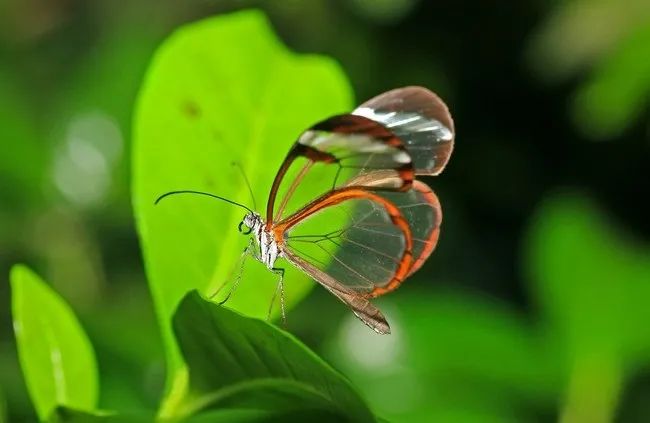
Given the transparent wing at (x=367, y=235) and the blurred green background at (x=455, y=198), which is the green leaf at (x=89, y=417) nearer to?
the transparent wing at (x=367, y=235)

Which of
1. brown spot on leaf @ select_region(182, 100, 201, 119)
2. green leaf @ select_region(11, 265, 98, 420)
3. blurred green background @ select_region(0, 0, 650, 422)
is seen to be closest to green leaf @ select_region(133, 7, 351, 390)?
brown spot on leaf @ select_region(182, 100, 201, 119)

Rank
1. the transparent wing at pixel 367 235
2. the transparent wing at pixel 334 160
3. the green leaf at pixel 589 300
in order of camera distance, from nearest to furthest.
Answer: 1. the transparent wing at pixel 334 160
2. the transparent wing at pixel 367 235
3. the green leaf at pixel 589 300

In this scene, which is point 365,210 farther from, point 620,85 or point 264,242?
point 620,85

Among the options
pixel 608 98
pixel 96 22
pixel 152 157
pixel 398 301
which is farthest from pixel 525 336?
pixel 96 22

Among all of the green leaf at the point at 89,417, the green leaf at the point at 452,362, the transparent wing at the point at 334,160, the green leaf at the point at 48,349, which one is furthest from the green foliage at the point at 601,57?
the green leaf at the point at 89,417

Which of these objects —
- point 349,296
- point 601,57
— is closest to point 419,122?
point 349,296

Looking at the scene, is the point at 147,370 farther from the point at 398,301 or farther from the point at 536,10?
the point at 536,10
